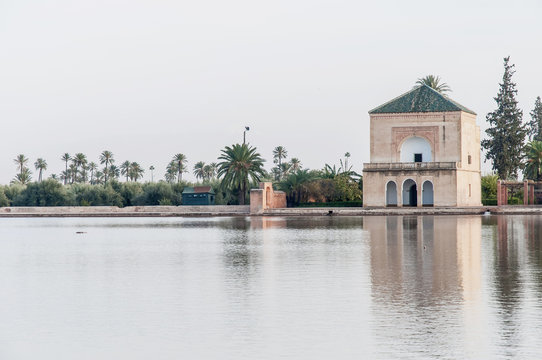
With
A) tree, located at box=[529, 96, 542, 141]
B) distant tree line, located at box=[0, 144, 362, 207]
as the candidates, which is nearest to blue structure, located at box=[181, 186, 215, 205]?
distant tree line, located at box=[0, 144, 362, 207]

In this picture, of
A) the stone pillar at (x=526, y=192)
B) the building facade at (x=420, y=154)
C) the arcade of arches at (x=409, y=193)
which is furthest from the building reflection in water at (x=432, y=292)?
the arcade of arches at (x=409, y=193)

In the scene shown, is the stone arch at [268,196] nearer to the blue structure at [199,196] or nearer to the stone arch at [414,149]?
the blue structure at [199,196]

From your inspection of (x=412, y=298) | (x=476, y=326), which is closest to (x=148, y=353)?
(x=476, y=326)

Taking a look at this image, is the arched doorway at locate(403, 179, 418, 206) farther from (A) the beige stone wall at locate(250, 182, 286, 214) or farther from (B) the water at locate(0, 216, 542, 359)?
(B) the water at locate(0, 216, 542, 359)

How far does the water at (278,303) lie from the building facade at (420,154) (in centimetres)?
3151

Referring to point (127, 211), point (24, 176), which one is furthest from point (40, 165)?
point (127, 211)

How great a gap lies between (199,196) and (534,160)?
2491 centimetres

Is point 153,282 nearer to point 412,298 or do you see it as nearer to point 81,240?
point 412,298

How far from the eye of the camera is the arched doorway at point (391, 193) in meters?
58.0

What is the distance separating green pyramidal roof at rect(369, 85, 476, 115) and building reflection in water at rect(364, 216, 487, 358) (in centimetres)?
3209

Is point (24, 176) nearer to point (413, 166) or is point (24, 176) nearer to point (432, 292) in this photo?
point (413, 166)

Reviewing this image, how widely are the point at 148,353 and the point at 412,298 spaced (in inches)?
203

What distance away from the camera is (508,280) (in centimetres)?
1594

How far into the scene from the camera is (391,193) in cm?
5819
